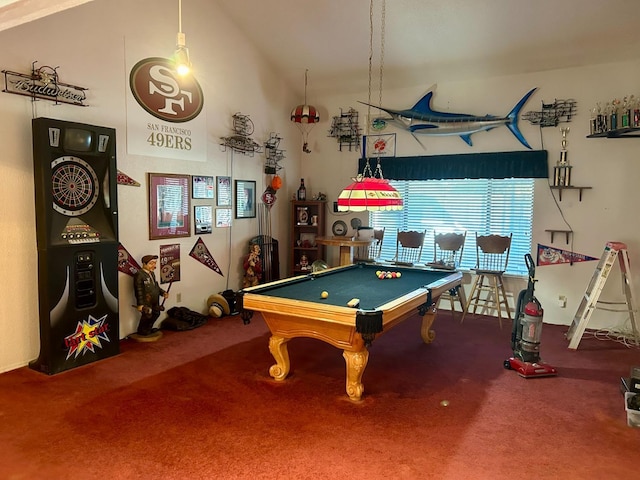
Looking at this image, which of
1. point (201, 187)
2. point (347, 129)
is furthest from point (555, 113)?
point (201, 187)

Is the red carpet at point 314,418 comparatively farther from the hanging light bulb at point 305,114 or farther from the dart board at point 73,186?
the hanging light bulb at point 305,114

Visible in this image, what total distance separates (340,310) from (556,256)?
12.3 feet

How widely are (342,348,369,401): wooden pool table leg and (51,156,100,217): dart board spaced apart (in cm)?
266

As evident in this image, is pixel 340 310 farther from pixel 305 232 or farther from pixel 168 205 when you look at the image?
pixel 305 232

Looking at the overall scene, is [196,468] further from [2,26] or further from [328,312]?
[2,26]

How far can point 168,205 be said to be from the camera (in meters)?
5.20

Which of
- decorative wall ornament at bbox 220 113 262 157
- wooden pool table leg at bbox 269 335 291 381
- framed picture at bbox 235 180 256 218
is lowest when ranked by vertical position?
wooden pool table leg at bbox 269 335 291 381

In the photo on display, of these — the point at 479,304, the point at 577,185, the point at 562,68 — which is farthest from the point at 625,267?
the point at 562,68

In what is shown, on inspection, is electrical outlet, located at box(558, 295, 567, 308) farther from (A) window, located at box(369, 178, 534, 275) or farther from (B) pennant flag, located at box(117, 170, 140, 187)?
(B) pennant flag, located at box(117, 170, 140, 187)

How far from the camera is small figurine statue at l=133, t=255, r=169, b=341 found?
469 centimetres

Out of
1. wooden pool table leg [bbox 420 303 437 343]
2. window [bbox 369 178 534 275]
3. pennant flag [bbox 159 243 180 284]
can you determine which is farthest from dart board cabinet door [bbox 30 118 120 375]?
window [bbox 369 178 534 275]

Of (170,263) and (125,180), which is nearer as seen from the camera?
(125,180)

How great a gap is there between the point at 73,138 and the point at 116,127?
754 millimetres

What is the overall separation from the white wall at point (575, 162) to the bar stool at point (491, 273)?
20cm
